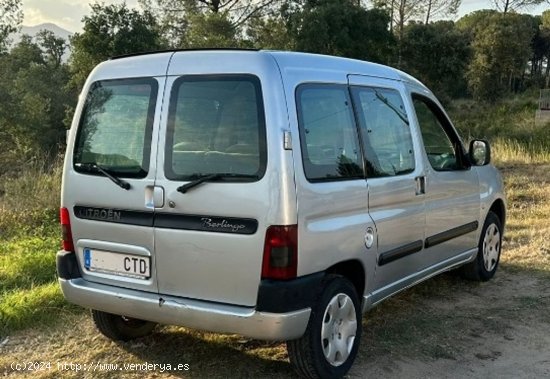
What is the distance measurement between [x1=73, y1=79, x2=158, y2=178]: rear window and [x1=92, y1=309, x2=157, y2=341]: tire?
1103 millimetres

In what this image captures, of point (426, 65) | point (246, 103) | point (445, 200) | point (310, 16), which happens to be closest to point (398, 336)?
point (445, 200)

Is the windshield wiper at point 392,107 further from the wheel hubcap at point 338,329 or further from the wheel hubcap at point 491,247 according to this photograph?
the wheel hubcap at point 491,247

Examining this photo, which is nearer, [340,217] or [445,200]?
[340,217]

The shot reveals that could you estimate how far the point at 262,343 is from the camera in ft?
14.0

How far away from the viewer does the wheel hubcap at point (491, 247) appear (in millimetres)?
5871

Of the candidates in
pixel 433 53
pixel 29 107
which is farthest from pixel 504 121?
pixel 29 107

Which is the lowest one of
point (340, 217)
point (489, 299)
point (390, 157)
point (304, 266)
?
point (489, 299)

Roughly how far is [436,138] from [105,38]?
74.5 ft

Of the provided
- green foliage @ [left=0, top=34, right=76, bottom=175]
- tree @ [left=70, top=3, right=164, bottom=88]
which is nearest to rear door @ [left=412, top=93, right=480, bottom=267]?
green foliage @ [left=0, top=34, right=76, bottom=175]

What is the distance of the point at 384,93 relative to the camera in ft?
14.3

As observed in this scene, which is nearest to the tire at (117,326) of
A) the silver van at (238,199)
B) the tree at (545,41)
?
the silver van at (238,199)

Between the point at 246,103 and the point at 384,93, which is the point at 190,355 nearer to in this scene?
the point at 246,103

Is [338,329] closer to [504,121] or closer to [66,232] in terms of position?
[66,232]

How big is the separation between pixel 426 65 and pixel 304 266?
31821 millimetres
